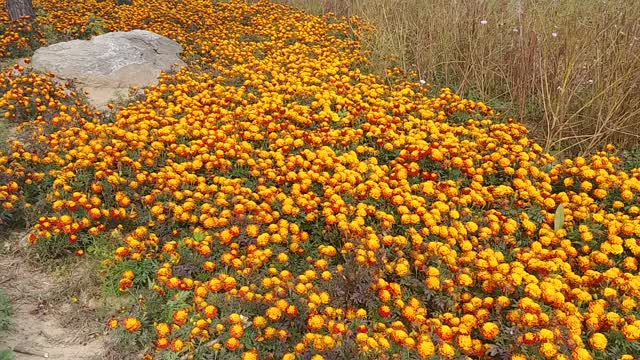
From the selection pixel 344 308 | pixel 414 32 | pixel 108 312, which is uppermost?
pixel 414 32

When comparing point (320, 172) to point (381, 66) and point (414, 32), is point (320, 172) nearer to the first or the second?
point (381, 66)

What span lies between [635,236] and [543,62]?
253cm

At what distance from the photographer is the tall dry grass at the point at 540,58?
198 inches


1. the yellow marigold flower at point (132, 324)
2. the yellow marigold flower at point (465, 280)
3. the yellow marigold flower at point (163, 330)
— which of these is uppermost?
the yellow marigold flower at point (465, 280)

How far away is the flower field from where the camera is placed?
2932 mm

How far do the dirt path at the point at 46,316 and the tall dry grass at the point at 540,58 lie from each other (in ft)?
14.9

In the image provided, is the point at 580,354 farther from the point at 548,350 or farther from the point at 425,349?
the point at 425,349

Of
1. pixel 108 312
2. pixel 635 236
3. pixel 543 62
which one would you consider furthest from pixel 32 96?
pixel 635 236

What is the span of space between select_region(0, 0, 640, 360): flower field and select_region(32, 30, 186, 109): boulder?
920mm

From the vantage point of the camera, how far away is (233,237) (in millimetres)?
3652

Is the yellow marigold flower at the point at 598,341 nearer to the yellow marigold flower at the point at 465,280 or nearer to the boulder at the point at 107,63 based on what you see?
the yellow marigold flower at the point at 465,280

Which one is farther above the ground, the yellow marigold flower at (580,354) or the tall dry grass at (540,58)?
the tall dry grass at (540,58)

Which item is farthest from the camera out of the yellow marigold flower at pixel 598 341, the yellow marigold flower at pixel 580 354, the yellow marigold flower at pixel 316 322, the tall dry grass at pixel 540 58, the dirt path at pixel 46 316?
the tall dry grass at pixel 540 58

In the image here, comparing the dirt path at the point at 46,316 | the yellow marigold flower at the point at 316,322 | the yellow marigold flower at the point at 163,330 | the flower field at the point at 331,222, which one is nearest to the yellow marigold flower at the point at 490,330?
the flower field at the point at 331,222
